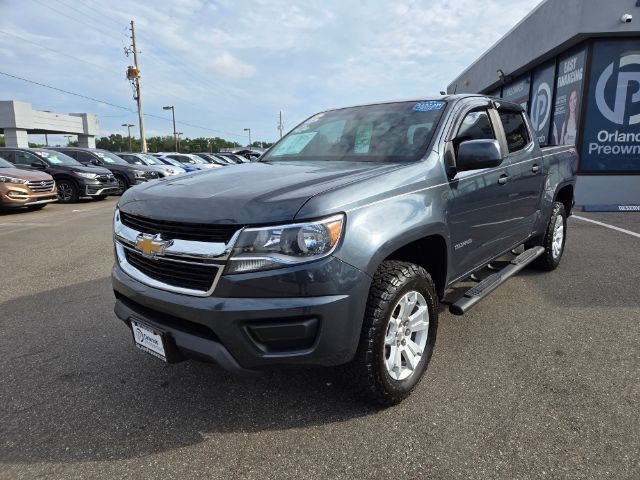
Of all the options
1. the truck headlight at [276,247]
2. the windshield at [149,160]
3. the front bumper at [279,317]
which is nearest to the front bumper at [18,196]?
the windshield at [149,160]

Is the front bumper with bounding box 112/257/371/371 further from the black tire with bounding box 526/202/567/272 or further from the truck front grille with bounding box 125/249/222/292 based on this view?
the black tire with bounding box 526/202/567/272

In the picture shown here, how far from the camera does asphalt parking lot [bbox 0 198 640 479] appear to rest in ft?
7.03

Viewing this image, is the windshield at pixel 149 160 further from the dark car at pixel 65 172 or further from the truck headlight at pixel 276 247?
the truck headlight at pixel 276 247

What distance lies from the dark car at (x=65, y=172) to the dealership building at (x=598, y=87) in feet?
33.9

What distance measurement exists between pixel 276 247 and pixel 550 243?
390 cm

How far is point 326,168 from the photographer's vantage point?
9.46ft

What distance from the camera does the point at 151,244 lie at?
92.7 inches

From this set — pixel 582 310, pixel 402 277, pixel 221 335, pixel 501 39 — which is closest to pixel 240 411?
pixel 221 335

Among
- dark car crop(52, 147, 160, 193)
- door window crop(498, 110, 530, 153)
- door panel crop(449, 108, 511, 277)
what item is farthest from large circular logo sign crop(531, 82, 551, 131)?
dark car crop(52, 147, 160, 193)

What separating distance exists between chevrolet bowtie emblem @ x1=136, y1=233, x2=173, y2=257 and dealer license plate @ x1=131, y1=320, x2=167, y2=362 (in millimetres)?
394

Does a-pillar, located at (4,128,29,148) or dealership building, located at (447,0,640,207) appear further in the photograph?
a-pillar, located at (4,128,29,148)

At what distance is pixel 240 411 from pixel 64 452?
878 millimetres

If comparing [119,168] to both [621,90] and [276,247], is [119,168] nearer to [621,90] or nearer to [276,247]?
[621,90]

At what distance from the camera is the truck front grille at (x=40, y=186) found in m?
10.9
